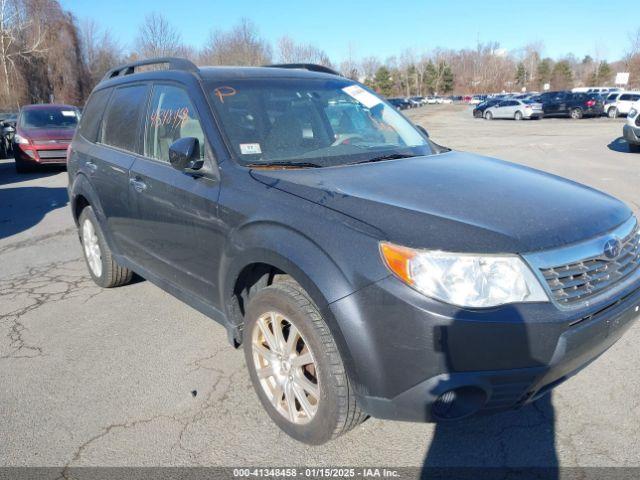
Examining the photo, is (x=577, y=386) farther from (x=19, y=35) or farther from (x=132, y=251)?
(x=19, y=35)

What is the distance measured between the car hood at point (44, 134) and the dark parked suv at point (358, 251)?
10.6 metres

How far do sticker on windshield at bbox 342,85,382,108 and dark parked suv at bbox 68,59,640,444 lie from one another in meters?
0.04

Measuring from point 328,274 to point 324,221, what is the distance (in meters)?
0.25

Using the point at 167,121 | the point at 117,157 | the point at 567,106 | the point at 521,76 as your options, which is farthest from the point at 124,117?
the point at 521,76

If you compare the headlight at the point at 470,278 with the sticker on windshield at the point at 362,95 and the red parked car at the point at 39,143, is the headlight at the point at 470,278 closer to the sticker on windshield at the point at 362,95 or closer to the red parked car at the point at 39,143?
the sticker on windshield at the point at 362,95

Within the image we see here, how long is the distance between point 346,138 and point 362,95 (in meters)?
0.65

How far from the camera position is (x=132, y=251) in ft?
13.3

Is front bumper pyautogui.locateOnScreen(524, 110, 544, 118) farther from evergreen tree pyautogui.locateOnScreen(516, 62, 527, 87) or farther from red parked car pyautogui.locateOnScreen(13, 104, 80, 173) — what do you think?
evergreen tree pyautogui.locateOnScreen(516, 62, 527, 87)

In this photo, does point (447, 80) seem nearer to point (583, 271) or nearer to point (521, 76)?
point (521, 76)

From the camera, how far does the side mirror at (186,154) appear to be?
9.67ft

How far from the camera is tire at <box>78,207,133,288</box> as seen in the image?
15.1 ft

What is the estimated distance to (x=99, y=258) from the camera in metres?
4.89

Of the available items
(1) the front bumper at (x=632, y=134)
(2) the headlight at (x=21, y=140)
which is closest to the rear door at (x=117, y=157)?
(2) the headlight at (x=21, y=140)

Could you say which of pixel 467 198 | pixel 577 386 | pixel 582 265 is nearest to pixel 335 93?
pixel 467 198
